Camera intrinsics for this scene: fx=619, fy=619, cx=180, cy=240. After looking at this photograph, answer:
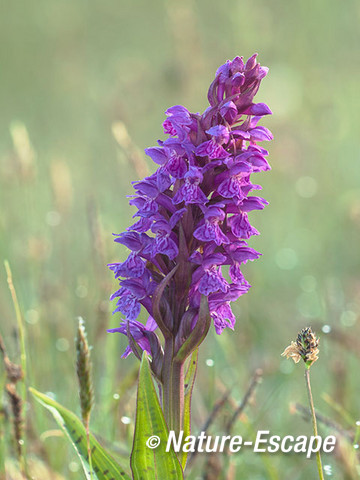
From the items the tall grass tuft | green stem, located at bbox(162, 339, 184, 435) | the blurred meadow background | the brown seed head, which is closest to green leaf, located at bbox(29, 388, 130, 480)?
the tall grass tuft

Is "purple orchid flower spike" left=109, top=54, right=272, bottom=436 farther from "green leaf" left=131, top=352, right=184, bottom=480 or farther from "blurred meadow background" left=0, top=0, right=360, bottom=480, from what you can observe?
"blurred meadow background" left=0, top=0, right=360, bottom=480

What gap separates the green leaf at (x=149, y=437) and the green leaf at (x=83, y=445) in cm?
8

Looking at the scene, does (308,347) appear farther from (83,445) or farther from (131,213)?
(131,213)

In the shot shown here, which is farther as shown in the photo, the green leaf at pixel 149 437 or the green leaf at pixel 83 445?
the green leaf at pixel 83 445

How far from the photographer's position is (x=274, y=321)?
3.90 metres

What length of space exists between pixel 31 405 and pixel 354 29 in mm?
5307

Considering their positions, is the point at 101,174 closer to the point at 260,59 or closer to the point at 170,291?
the point at 260,59

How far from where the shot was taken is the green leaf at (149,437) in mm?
1458

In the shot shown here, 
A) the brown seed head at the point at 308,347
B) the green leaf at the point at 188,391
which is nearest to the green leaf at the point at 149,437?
the green leaf at the point at 188,391

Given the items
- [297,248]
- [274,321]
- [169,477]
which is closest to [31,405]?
[169,477]

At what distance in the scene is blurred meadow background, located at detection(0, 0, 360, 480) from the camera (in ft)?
8.50

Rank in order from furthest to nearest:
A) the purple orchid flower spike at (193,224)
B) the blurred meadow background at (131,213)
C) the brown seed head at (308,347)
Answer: the blurred meadow background at (131,213) < the purple orchid flower spike at (193,224) < the brown seed head at (308,347)

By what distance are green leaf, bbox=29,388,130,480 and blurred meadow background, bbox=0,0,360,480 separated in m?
0.38

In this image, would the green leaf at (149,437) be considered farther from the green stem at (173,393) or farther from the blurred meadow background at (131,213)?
the blurred meadow background at (131,213)
